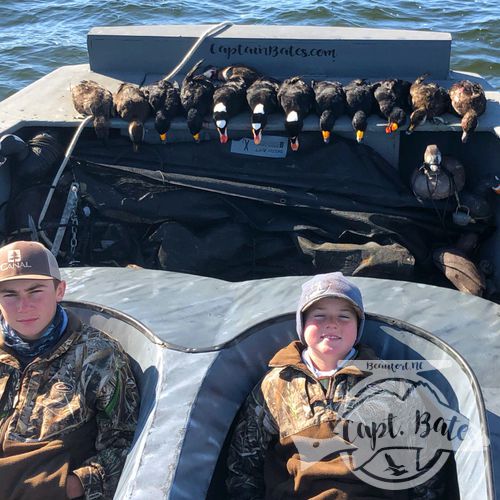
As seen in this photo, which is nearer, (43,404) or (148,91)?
(43,404)

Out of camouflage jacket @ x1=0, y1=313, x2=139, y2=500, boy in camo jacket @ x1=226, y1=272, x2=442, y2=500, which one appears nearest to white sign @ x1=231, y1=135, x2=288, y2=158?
boy in camo jacket @ x1=226, y1=272, x2=442, y2=500

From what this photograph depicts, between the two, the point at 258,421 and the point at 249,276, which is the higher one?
the point at 258,421

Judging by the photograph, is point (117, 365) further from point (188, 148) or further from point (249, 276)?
point (188, 148)

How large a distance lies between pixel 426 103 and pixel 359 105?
0.49 meters

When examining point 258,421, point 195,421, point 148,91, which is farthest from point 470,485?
point 148,91

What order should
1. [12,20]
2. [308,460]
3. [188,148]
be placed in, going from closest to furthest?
[308,460], [188,148], [12,20]

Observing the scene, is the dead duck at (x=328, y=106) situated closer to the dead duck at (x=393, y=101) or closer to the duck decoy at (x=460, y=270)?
the dead duck at (x=393, y=101)

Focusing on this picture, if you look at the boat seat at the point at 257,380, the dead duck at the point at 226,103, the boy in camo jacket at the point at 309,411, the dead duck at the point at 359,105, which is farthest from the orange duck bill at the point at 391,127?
the boy in camo jacket at the point at 309,411

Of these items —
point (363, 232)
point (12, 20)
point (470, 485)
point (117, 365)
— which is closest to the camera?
point (470, 485)

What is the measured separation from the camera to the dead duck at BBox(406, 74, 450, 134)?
5.12 metres

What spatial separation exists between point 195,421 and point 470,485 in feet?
3.50

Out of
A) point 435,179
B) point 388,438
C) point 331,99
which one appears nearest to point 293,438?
point 388,438

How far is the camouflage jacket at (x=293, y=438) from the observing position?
264cm

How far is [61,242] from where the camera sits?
5188mm
